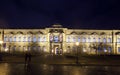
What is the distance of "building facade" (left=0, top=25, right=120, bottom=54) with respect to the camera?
108m

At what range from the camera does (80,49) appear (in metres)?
110

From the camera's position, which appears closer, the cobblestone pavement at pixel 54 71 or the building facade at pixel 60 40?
the cobblestone pavement at pixel 54 71

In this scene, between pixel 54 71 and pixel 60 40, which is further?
pixel 60 40

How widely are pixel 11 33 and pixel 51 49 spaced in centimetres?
1697

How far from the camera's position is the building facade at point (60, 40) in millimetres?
107500

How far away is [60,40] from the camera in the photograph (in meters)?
107

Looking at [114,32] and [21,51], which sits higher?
[114,32]

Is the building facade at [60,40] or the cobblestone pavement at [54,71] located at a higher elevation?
the building facade at [60,40]

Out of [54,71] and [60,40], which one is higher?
[60,40]

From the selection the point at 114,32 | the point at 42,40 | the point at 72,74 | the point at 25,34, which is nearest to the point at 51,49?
the point at 42,40

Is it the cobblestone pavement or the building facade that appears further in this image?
the building facade

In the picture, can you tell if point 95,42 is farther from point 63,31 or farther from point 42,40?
point 42,40

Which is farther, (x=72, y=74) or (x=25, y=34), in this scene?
(x=25, y=34)

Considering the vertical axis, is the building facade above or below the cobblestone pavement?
above
